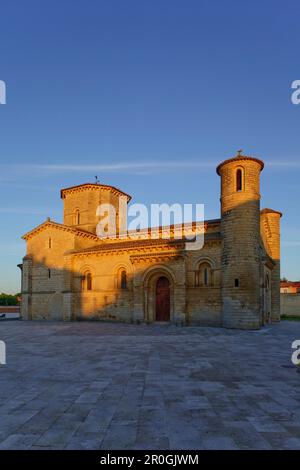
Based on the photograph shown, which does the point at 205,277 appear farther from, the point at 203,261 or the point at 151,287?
the point at 151,287

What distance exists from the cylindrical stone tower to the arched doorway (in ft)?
13.8

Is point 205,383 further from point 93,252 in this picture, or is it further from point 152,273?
point 93,252

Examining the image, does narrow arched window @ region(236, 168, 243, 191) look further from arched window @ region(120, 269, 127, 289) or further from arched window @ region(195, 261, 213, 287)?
arched window @ region(120, 269, 127, 289)

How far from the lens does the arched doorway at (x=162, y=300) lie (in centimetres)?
2331

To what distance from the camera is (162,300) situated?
77.1 feet

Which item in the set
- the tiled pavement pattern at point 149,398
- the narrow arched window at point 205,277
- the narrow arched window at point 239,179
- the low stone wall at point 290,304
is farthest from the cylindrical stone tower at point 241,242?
the low stone wall at point 290,304

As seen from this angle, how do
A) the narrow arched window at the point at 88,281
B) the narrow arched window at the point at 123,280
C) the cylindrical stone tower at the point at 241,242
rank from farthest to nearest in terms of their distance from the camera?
the narrow arched window at the point at 88,281, the narrow arched window at the point at 123,280, the cylindrical stone tower at the point at 241,242

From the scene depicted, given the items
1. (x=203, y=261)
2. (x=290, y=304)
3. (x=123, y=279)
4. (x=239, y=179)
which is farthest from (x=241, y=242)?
(x=290, y=304)

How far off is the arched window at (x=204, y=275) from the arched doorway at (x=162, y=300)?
7.58 ft

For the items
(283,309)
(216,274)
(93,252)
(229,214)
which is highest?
(229,214)

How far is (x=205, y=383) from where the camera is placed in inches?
319

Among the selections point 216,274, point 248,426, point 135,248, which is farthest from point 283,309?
point 248,426

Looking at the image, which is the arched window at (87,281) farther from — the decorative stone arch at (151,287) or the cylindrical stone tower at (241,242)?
the cylindrical stone tower at (241,242)
